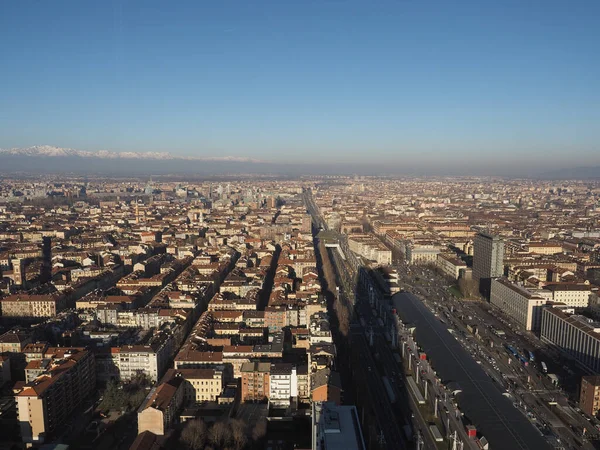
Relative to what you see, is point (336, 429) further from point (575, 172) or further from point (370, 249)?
point (575, 172)

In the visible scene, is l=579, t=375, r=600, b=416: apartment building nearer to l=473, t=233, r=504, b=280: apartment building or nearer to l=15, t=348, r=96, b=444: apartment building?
l=473, t=233, r=504, b=280: apartment building

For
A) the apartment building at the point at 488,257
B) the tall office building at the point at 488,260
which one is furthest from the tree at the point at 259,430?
the apartment building at the point at 488,257

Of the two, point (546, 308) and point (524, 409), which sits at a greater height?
point (546, 308)

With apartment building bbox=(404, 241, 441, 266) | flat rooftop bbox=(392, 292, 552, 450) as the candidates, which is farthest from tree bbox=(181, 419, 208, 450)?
apartment building bbox=(404, 241, 441, 266)

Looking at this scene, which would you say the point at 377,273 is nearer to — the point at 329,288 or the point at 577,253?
the point at 329,288

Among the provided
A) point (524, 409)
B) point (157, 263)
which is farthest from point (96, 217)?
point (524, 409)
